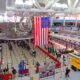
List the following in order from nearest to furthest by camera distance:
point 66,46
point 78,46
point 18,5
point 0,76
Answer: point 18,5 → point 0,76 → point 78,46 → point 66,46

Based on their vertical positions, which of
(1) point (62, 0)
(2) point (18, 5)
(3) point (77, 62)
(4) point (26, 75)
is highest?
(1) point (62, 0)

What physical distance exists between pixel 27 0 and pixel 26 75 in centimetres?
674

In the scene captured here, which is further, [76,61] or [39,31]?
[76,61]

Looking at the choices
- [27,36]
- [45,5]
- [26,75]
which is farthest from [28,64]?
[27,36]

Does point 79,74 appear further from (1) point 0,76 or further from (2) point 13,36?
(2) point 13,36

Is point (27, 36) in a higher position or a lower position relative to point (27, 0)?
lower

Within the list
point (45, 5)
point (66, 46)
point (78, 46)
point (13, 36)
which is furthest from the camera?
point (13, 36)

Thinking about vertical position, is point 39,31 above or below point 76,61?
above

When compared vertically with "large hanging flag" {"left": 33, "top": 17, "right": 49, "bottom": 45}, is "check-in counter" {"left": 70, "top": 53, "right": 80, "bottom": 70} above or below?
below

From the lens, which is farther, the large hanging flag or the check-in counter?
the check-in counter

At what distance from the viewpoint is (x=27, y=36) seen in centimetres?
2539

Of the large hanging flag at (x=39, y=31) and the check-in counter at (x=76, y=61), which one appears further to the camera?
the check-in counter at (x=76, y=61)

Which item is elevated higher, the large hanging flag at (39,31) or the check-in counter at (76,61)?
the large hanging flag at (39,31)

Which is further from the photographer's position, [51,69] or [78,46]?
[78,46]
